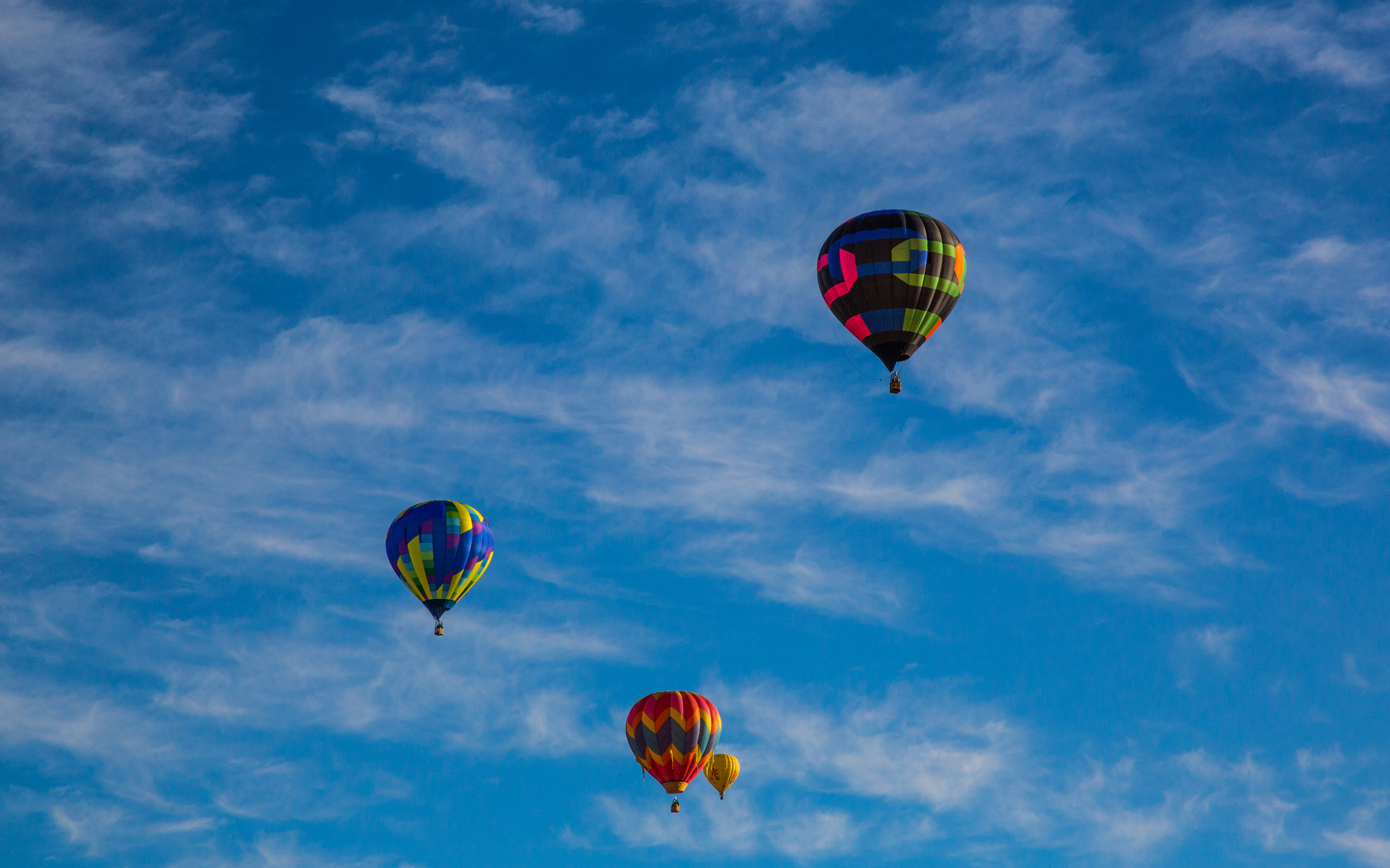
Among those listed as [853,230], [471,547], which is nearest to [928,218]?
[853,230]

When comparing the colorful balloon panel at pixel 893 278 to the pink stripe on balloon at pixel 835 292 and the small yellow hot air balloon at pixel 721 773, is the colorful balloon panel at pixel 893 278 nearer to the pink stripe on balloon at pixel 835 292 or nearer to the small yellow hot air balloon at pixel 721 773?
the pink stripe on balloon at pixel 835 292

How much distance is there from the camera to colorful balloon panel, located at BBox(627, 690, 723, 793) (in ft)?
279

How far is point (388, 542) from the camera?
85.1 meters

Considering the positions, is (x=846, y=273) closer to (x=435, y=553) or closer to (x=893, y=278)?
(x=893, y=278)

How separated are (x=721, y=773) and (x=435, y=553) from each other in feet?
56.6

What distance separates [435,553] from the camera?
83.9 meters

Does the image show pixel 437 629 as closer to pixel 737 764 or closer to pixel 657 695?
pixel 657 695

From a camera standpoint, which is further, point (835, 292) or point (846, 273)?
point (835, 292)

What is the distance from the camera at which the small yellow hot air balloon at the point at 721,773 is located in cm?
9088

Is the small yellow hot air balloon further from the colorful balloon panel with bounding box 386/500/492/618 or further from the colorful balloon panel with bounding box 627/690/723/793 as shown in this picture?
the colorful balloon panel with bounding box 386/500/492/618

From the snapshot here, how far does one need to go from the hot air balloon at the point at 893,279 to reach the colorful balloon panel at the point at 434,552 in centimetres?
2039

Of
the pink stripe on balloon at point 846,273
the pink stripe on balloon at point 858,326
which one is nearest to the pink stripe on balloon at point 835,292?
the pink stripe on balloon at point 846,273

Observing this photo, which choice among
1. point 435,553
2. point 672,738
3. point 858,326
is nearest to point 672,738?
point 672,738

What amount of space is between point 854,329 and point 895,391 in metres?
3.13
